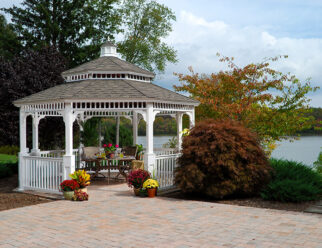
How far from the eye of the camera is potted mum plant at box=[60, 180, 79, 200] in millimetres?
9117

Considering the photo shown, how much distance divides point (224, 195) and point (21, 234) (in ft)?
16.2

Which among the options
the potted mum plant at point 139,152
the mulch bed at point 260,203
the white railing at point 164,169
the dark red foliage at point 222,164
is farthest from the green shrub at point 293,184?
the potted mum plant at point 139,152

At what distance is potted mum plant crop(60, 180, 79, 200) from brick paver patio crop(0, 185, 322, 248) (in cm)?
43

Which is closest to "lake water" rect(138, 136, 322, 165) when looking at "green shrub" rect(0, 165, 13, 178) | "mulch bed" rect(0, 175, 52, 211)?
"green shrub" rect(0, 165, 13, 178)

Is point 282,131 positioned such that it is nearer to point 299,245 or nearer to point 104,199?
point 104,199

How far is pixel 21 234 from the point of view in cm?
607

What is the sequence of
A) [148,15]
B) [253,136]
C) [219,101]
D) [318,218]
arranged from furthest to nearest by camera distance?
[148,15], [219,101], [253,136], [318,218]

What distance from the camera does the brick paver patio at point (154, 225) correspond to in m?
5.49

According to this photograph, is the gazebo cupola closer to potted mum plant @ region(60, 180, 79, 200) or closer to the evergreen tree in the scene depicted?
the evergreen tree

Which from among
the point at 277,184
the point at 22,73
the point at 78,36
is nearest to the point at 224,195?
the point at 277,184

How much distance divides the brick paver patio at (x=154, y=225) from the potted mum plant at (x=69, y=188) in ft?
1.43

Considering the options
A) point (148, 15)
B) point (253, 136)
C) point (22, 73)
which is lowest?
point (253, 136)

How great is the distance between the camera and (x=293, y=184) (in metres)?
8.64

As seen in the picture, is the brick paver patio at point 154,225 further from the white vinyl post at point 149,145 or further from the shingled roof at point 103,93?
the shingled roof at point 103,93
